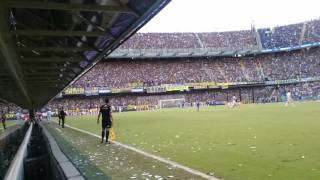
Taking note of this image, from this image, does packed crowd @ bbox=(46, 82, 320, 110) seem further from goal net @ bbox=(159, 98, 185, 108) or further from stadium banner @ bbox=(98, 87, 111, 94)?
stadium banner @ bbox=(98, 87, 111, 94)

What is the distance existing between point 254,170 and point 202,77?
3268 inches

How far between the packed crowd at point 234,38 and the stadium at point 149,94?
0.24 metres

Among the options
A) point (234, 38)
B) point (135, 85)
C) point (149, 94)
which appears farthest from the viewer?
point (234, 38)

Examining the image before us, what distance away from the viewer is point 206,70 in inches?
3765

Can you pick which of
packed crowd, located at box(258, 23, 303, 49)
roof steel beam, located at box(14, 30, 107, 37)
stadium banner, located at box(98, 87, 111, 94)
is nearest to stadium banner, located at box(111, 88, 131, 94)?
stadium banner, located at box(98, 87, 111, 94)

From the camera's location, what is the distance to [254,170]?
10336 millimetres

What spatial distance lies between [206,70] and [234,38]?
1084cm

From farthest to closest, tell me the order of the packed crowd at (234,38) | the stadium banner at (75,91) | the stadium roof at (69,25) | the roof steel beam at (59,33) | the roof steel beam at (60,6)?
1. the packed crowd at (234,38)
2. the stadium banner at (75,91)
3. the roof steel beam at (59,33)
4. the stadium roof at (69,25)
5. the roof steel beam at (60,6)

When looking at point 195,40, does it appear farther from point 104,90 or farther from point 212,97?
point 104,90

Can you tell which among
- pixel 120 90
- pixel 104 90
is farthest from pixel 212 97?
pixel 104 90

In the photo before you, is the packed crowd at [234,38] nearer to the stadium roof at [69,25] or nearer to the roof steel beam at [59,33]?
the stadium roof at [69,25]

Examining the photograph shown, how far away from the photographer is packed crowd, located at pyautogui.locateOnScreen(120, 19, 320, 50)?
93525 millimetres

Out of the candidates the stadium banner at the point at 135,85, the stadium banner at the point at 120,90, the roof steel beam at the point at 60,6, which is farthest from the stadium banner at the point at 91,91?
the roof steel beam at the point at 60,6

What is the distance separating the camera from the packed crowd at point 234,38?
93.5 meters
